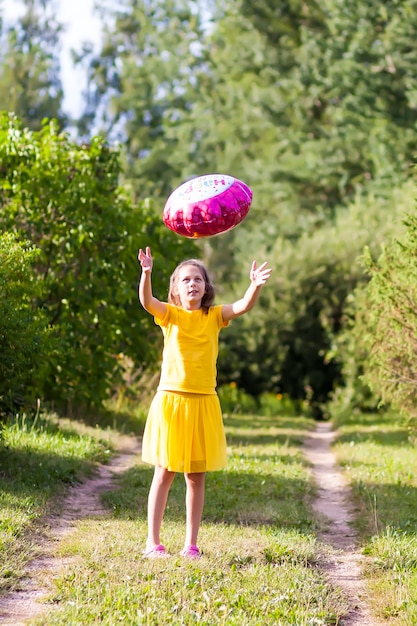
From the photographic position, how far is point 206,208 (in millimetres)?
6539

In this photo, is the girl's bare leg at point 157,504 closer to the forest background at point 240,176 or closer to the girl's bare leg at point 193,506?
the girl's bare leg at point 193,506

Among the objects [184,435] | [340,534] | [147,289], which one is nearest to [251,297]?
[147,289]

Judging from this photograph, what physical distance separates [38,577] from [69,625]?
3.24 ft

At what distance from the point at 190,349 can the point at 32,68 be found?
4095 centimetres

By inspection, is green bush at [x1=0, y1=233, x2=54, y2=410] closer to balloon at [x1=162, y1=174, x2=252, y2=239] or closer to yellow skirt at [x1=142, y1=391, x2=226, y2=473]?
balloon at [x1=162, y1=174, x2=252, y2=239]

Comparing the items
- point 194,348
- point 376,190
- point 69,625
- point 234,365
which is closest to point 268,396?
point 234,365

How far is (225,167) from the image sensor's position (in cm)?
3725

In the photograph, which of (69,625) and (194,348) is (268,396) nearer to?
(194,348)

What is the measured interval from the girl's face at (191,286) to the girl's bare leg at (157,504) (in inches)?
42.6

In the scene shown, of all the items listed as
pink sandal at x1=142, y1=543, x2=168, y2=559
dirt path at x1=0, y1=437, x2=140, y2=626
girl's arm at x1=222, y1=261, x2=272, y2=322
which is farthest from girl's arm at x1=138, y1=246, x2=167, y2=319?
dirt path at x1=0, y1=437, x2=140, y2=626

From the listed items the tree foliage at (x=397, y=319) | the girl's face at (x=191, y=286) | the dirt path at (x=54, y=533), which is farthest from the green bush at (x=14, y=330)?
the tree foliage at (x=397, y=319)

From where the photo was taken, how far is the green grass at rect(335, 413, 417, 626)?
490 centimetres

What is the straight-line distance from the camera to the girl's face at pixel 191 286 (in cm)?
591

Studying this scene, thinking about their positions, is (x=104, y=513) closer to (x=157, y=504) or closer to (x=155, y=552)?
(x=157, y=504)
